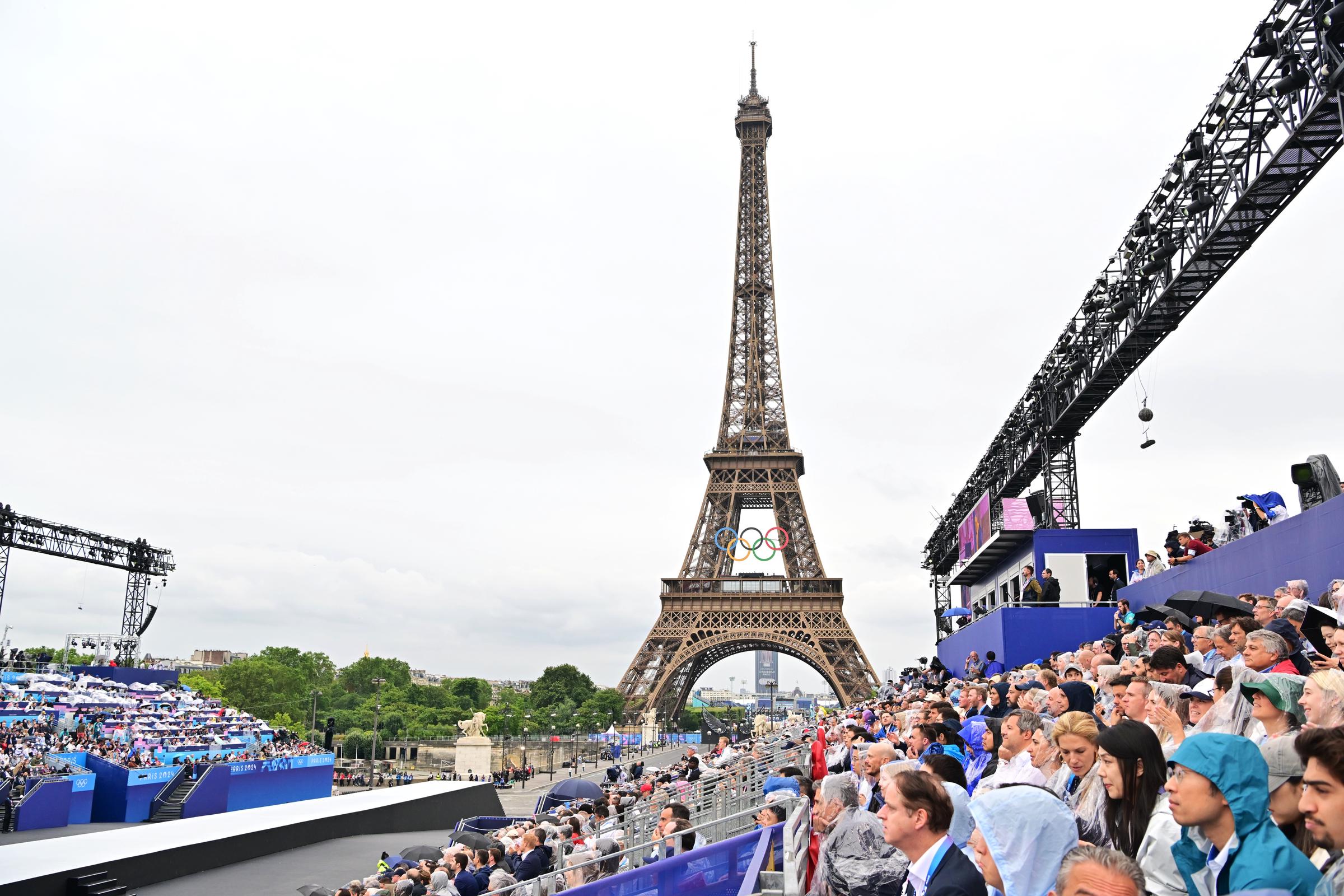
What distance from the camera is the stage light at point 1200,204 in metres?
14.0

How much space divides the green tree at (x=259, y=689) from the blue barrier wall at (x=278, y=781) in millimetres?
39758

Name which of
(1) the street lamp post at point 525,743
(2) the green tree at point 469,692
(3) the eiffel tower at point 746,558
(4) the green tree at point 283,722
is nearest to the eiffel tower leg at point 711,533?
(3) the eiffel tower at point 746,558

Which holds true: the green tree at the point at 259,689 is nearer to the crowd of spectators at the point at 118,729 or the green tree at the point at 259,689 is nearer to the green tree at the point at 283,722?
the green tree at the point at 283,722

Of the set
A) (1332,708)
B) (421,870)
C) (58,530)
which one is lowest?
(421,870)

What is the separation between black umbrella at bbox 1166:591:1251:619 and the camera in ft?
28.9

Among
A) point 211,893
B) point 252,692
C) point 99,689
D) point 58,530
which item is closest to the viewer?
point 211,893

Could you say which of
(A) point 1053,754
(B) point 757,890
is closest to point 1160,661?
(A) point 1053,754

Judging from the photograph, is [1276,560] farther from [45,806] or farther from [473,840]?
[45,806]

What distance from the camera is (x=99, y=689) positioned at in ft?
122

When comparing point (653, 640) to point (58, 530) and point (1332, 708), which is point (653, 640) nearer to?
point (58, 530)

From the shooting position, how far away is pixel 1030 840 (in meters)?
3.12

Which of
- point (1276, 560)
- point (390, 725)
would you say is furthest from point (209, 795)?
point (390, 725)

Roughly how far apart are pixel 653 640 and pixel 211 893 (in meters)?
34.2

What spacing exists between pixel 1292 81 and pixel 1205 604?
6435 mm
